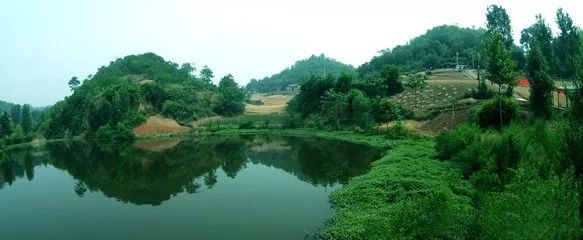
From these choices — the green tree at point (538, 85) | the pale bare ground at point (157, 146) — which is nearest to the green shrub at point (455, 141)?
the green tree at point (538, 85)

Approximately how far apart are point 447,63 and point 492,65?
212ft

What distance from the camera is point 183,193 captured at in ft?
93.4

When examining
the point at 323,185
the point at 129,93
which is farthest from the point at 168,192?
the point at 129,93

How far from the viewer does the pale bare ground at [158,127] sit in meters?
84.6

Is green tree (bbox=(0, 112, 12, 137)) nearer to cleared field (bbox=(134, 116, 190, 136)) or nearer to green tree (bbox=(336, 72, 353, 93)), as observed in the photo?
cleared field (bbox=(134, 116, 190, 136))

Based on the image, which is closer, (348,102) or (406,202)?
(406,202)

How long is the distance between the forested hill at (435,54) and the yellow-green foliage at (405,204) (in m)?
74.4

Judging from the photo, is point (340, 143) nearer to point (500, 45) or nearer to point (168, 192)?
point (500, 45)

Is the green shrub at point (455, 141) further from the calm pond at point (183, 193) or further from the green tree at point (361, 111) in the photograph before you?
the green tree at point (361, 111)

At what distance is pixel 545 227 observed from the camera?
10.0 m

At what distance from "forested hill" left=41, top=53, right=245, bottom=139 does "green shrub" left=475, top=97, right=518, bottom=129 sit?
6123 centimetres

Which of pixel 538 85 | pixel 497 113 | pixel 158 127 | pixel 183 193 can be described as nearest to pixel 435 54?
pixel 158 127

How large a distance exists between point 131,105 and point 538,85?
77.5 metres

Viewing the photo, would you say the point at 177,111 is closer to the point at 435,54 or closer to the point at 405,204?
the point at 435,54
